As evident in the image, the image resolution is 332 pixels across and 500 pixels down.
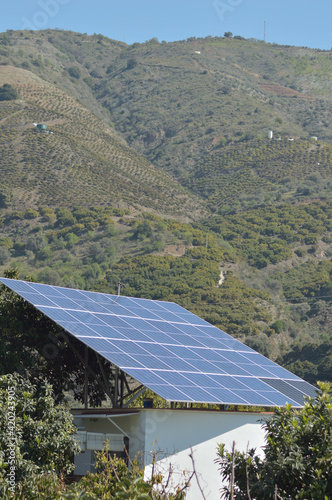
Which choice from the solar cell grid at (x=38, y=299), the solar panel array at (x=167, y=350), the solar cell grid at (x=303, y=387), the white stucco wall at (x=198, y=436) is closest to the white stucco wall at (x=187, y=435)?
the white stucco wall at (x=198, y=436)

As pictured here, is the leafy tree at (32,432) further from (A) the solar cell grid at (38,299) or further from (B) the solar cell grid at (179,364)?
(B) the solar cell grid at (179,364)

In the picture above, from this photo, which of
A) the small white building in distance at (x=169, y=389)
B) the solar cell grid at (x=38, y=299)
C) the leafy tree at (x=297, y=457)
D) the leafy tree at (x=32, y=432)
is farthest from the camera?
the solar cell grid at (x=38, y=299)

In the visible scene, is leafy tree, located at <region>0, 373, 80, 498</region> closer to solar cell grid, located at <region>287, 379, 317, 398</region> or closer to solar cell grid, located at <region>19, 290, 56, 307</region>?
solar cell grid, located at <region>19, 290, 56, 307</region>

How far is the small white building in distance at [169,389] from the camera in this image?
790 inches

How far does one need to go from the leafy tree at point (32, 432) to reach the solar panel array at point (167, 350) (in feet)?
6.36

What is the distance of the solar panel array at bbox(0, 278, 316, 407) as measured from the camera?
791 inches

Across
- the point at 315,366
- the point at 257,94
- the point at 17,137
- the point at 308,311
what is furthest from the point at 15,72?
the point at 315,366

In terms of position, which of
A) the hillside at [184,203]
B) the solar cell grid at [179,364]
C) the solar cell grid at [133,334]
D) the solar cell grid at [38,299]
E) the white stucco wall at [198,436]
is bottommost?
the white stucco wall at [198,436]

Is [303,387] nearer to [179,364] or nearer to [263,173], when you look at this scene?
[179,364]

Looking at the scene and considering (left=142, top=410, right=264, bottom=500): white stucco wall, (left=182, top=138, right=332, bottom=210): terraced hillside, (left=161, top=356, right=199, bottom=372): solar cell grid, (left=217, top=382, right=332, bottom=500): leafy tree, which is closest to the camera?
(left=217, top=382, right=332, bottom=500): leafy tree

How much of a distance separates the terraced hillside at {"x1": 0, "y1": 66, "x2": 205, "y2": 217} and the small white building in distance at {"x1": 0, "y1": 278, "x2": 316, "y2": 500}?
80444mm

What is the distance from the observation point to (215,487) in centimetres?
2114

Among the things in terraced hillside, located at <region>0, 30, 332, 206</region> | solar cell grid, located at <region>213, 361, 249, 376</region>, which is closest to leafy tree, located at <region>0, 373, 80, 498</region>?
solar cell grid, located at <region>213, 361, 249, 376</region>

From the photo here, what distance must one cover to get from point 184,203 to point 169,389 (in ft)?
A: 340
